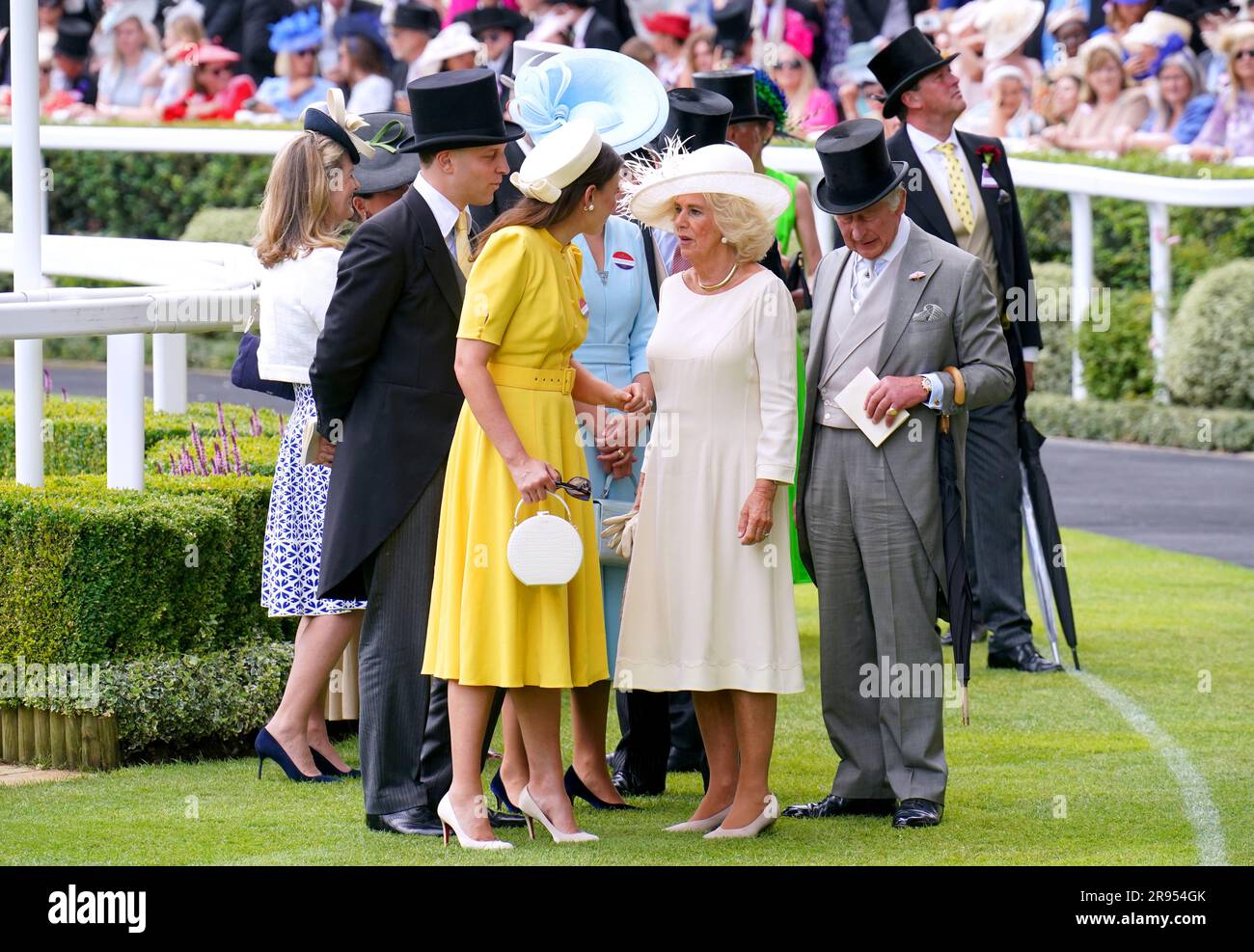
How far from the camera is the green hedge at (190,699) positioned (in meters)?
5.90

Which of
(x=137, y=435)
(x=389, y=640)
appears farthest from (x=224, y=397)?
(x=389, y=640)

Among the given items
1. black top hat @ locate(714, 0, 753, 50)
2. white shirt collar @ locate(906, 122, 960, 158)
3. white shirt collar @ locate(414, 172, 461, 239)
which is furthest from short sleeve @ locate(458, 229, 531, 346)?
black top hat @ locate(714, 0, 753, 50)

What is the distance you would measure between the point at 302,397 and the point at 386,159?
0.76 metres

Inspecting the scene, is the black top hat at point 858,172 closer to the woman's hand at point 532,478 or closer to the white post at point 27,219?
the woman's hand at point 532,478

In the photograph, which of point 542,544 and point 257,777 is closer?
point 542,544

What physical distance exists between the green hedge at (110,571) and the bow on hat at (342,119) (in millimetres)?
1152

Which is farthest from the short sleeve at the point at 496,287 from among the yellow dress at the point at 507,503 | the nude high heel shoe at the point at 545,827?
the nude high heel shoe at the point at 545,827

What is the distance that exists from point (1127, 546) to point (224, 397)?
22.1 ft

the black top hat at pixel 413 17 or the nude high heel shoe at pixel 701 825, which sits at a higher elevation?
the black top hat at pixel 413 17

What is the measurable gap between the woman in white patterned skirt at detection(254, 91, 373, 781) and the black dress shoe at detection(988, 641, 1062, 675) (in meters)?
2.84

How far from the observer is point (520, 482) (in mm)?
4957
